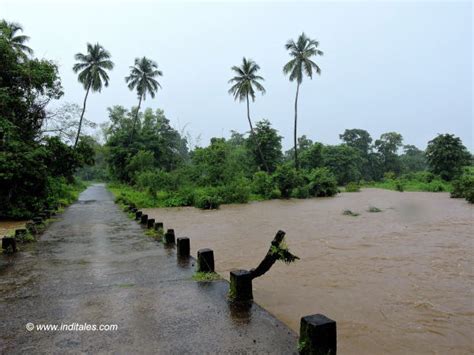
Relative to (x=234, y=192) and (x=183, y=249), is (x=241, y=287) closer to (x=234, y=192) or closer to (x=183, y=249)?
(x=183, y=249)

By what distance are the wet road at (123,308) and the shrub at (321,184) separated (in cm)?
2214

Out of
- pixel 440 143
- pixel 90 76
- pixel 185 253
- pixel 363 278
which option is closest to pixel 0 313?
pixel 185 253

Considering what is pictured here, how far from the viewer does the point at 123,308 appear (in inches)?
150

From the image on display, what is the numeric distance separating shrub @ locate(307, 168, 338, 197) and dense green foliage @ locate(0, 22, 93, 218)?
17938 millimetres

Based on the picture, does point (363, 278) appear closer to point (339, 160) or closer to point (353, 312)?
point (353, 312)

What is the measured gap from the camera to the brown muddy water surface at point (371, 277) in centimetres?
414

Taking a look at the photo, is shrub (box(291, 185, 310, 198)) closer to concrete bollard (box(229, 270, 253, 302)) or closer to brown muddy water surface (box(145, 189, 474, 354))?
brown muddy water surface (box(145, 189, 474, 354))

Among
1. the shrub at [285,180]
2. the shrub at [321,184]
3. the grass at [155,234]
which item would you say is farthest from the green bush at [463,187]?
the grass at [155,234]

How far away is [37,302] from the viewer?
401 cm

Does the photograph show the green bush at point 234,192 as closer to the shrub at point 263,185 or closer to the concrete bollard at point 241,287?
the shrub at point 263,185

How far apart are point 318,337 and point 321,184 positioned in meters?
25.6

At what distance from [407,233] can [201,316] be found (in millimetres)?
9335

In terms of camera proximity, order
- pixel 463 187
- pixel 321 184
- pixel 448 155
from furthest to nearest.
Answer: pixel 448 155 → pixel 321 184 → pixel 463 187

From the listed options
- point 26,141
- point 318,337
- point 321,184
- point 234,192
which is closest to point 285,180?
point 321,184
